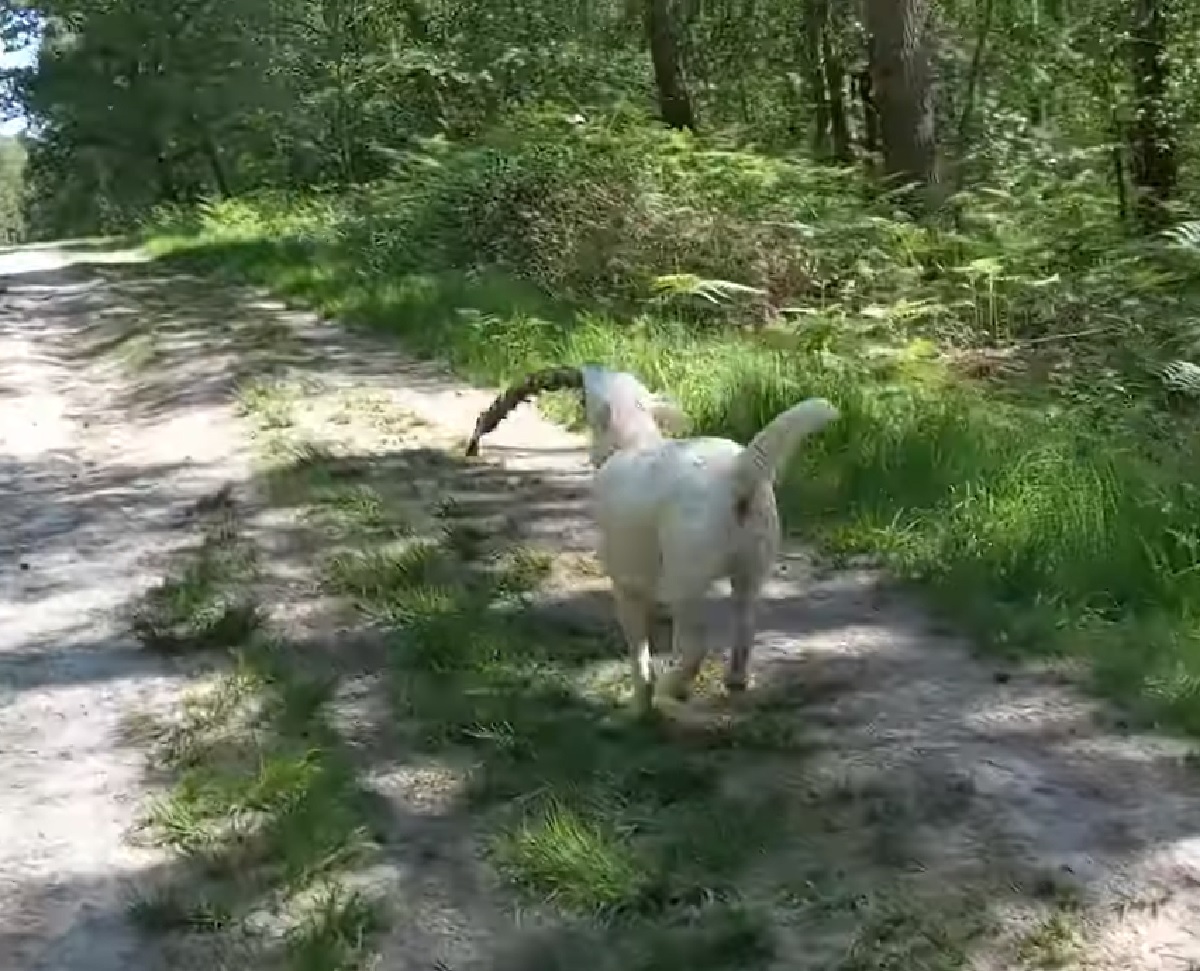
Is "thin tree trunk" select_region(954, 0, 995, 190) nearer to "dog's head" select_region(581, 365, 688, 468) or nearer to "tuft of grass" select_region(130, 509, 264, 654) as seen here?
"tuft of grass" select_region(130, 509, 264, 654)

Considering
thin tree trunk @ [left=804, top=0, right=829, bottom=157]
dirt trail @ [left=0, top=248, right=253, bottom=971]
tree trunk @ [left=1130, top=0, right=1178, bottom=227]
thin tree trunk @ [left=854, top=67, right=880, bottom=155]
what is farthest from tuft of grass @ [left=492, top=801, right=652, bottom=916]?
thin tree trunk @ [left=804, top=0, right=829, bottom=157]

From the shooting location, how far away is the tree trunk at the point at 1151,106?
18984 millimetres

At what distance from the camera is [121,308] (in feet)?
53.0

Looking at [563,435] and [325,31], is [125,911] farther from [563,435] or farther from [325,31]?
[325,31]

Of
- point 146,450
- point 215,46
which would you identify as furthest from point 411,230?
point 215,46

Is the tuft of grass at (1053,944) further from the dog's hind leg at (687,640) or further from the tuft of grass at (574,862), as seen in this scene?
the dog's hind leg at (687,640)

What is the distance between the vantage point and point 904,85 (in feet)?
44.5

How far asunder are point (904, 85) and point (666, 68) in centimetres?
784

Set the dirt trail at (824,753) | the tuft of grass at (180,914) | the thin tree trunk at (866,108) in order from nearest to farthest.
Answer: the dirt trail at (824,753) < the tuft of grass at (180,914) < the thin tree trunk at (866,108)

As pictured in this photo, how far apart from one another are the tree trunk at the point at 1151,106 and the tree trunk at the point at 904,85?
5.76 meters

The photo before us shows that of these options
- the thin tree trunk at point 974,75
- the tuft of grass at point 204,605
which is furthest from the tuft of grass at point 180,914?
the thin tree trunk at point 974,75

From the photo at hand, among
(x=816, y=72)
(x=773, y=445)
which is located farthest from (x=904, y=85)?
(x=816, y=72)

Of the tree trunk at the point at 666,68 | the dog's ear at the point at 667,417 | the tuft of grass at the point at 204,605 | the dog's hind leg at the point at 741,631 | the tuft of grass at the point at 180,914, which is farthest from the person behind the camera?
the tree trunk at the point at 666,68

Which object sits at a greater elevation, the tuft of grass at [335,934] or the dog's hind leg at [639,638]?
the dog's hind leg at [639,638]
